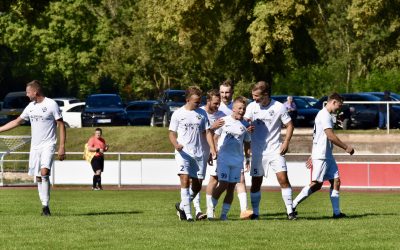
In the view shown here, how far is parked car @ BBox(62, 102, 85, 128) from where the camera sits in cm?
6162

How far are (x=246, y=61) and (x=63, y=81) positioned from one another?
3358cm

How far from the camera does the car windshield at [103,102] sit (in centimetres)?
5922

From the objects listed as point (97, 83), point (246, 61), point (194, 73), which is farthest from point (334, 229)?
point (97, 83)

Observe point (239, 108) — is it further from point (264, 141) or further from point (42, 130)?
point (42, 130)

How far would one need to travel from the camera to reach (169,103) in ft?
182

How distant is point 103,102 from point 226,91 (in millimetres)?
39041

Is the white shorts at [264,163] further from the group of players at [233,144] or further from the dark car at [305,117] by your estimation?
the dark car at [305,117]

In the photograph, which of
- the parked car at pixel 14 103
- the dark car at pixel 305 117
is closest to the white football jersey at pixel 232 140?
the dark car at pixel 305 117

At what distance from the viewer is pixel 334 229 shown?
1767 centimetres

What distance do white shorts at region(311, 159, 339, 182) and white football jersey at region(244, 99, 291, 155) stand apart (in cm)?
94

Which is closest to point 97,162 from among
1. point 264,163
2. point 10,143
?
point 10,143

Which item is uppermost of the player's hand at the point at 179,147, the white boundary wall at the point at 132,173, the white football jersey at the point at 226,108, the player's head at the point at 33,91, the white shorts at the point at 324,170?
the player's head at the point at 33,91

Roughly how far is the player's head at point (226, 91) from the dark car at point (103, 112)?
3742cm

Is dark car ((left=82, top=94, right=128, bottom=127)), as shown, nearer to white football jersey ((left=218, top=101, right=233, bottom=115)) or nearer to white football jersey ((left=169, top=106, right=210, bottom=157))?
white football jersey ((left=218, top=101, right=233, bottom=115))
